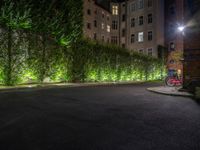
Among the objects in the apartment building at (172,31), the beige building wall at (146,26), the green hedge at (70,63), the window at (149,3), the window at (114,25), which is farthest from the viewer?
the window at (114,25)

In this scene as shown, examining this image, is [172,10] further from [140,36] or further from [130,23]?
[130,23]

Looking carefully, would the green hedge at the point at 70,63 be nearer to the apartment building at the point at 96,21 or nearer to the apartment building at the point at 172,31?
the apartment building at the point at 172,31

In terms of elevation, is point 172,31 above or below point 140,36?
above

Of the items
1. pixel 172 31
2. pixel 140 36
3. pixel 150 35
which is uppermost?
pixel 172 31

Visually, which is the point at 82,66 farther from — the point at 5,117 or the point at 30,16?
the point at 5,117

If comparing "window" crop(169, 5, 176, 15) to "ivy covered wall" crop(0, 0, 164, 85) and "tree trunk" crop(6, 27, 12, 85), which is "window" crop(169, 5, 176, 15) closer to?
"ivy covered wall" crop(0, 0, 164, 85)

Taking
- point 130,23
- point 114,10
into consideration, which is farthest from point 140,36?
point 114,10

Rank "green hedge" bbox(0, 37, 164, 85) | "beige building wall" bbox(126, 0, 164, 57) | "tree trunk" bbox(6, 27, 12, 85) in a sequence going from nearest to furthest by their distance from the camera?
1. "tree trunk" bbox(6, 27, 12, 85)
2. "green hedge" bbox(0, 37, 164, 85)
3. "beige building wall" bbox(126, 0, 164, 57)

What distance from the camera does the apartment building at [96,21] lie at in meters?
47.8

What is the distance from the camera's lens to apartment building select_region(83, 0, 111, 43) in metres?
47.8

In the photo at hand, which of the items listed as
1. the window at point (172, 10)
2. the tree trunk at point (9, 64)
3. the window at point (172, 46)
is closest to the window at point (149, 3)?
the window at point (172, 10)

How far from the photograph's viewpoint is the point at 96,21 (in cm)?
5134

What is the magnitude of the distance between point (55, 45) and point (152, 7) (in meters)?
31.3

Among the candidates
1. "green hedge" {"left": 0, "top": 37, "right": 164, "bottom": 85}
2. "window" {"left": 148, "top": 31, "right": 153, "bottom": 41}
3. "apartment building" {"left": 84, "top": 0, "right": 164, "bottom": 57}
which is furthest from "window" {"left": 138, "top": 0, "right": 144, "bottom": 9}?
"green hedge" {"left": 0, "top": 37, "right": 164, "bottom": 85}
